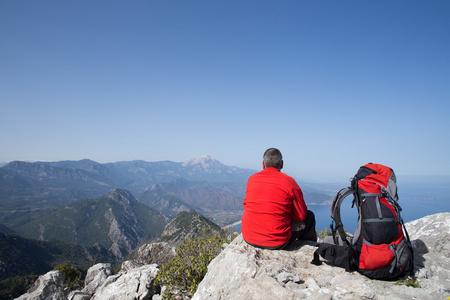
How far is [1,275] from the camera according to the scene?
2958 inches

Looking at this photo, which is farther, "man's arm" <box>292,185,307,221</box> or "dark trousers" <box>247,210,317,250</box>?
"dark trousers" <box>247,210,317,250</box>

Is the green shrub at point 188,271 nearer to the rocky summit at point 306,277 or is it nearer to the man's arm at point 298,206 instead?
the rocky summit at point 306,277

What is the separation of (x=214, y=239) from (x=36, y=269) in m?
125

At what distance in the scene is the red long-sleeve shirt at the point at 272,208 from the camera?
4367 mm

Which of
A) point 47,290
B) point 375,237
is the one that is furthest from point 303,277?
point 47,290

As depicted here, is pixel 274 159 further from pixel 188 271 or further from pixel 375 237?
pixel 188 271

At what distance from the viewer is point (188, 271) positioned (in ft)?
19.6

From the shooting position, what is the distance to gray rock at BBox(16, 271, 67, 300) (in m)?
13.8

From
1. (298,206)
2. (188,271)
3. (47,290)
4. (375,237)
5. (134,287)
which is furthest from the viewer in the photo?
(47,290)

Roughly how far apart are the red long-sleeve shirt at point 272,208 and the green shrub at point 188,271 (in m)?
2.38

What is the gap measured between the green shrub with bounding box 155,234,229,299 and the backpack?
11.4 feet

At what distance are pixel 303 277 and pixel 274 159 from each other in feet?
7.88

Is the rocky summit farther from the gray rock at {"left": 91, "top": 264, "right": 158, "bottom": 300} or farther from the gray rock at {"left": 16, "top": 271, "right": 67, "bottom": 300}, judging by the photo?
the gray rock at {"left": 16, "top": 271, "right": 67, "bottom": 300}

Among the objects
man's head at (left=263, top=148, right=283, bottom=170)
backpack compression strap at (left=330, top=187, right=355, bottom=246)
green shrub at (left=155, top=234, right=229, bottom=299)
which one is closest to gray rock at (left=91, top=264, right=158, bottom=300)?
green shrub at (left=155, top=234, right=229, bottom=299)
